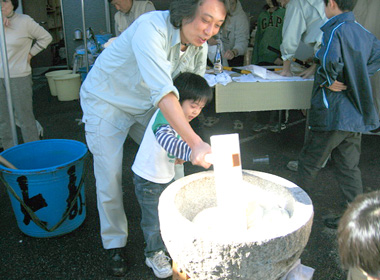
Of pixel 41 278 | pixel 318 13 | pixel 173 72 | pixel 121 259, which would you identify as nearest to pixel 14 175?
pixel 41 278

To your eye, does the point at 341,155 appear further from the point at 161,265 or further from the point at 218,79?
the point at 161,265

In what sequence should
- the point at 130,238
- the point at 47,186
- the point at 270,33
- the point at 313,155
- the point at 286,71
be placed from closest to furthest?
the point at 47,186
the point at 130,238
the point at 313,155
the point at 286,71
the point at 270,33

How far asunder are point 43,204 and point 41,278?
0.44 meters

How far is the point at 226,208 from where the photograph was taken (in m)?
1.28

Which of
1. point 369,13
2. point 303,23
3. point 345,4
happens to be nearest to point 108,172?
point 345,4

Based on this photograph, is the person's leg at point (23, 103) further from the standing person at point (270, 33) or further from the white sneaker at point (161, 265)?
the standing person at point (270, 33)

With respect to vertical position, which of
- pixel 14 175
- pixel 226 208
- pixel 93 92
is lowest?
pixel 14 175

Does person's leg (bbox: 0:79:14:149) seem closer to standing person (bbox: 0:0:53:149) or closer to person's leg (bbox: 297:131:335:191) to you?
standing person (bbox: 0:0:53:149)

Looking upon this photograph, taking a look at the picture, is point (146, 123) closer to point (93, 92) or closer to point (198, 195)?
point (93, 92)

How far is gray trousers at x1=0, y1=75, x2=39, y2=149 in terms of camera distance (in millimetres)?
3492

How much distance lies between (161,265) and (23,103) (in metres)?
2.35

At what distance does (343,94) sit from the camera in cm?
240

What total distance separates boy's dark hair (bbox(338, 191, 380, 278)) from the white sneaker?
1162 mm

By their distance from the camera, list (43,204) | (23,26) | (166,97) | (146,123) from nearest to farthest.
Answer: (166,97) < (146,123) < (43,204) < (23,26)
